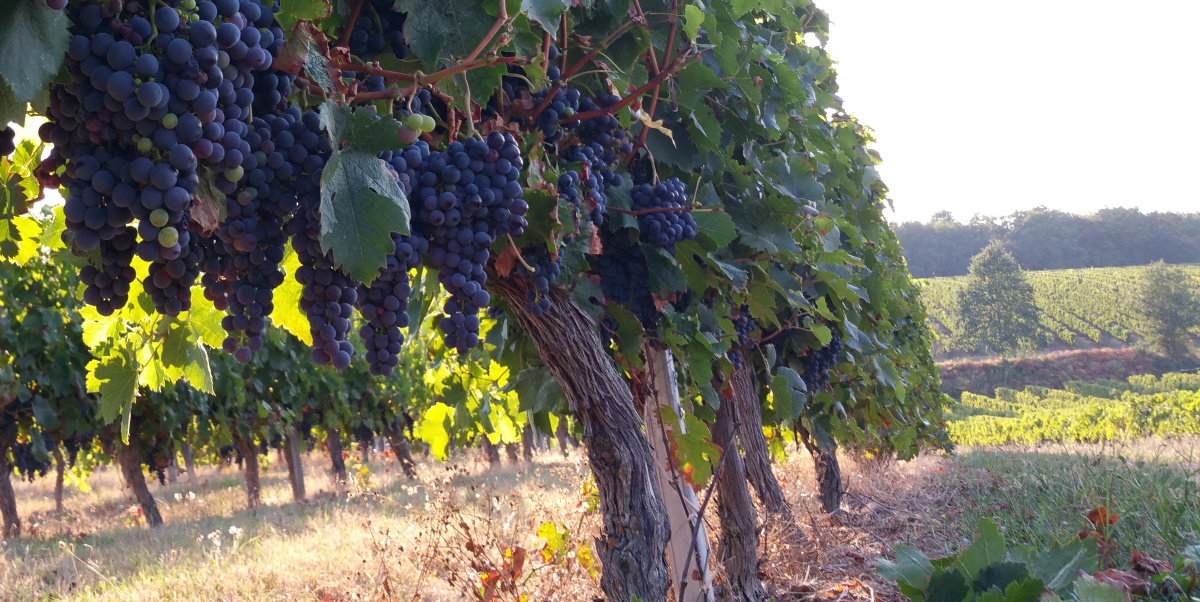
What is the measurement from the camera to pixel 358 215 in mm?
1198

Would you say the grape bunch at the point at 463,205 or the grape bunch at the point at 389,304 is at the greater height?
the grape bunch at the point at 463,205

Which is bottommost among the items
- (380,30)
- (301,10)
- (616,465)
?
(616,465)

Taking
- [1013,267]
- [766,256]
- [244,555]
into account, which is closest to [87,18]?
[766,256]

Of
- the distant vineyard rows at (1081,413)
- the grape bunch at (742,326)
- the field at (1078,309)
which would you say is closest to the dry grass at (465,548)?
the grape bunch at (742,326)

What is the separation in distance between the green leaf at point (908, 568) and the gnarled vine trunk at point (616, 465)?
2.43 feet

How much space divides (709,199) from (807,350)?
2.04m

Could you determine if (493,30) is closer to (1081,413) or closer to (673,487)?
(673,487)

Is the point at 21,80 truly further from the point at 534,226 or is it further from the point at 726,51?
the point at 726,51

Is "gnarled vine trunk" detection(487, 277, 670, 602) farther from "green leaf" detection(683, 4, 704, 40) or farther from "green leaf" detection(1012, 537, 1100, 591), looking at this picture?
"green leaf" detection(1012, 537, 1100, 591)

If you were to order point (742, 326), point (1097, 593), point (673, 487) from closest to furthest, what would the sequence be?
1. point (1097, 593)
2. point (673, 487)
3. point (742, 326)

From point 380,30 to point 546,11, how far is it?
1.20 feet

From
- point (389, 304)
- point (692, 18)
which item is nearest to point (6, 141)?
point (389, 304)

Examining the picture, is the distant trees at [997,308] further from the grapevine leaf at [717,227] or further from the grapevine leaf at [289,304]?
the grapevine leaf at [289,304]

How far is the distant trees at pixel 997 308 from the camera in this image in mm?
61188
